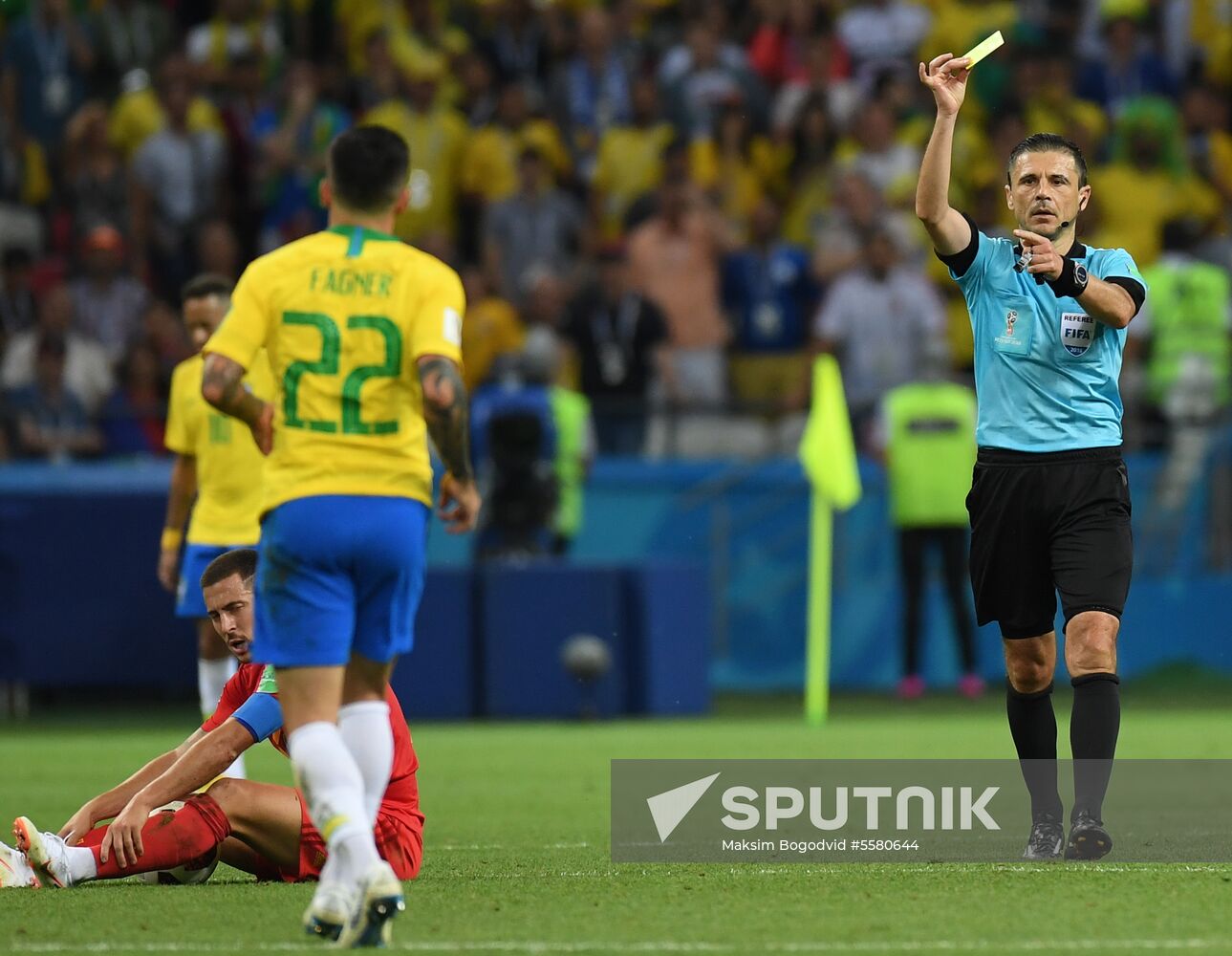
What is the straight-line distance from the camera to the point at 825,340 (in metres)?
16.6

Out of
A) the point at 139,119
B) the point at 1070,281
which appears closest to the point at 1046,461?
the point at 1070,281

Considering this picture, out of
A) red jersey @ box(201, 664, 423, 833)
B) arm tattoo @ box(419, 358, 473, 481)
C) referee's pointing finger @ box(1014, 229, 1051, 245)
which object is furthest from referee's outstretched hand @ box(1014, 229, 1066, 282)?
red jersey @ box(201, 664, 423, 833)

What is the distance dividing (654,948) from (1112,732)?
2.13 meters

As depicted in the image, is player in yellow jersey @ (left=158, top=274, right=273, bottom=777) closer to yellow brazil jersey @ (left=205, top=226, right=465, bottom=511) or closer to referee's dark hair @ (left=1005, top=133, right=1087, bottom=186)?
referee's dark hair @ (left=1005, top=133, right=1087, bottom=186)

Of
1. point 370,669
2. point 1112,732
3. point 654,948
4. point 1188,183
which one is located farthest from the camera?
point 1188,183

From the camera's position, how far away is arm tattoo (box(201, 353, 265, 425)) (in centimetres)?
524

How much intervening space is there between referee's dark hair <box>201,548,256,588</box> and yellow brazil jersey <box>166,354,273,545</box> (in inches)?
119

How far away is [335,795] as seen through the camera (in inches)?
201

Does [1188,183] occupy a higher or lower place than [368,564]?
higher

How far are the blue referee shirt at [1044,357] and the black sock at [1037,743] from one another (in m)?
0.83

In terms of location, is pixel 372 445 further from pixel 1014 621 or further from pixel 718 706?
pixel 718 706

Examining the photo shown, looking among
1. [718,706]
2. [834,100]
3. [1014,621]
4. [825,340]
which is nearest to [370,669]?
[1014,621]

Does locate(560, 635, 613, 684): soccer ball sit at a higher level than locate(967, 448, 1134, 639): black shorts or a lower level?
lower

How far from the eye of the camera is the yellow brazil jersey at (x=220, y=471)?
9.98 m
